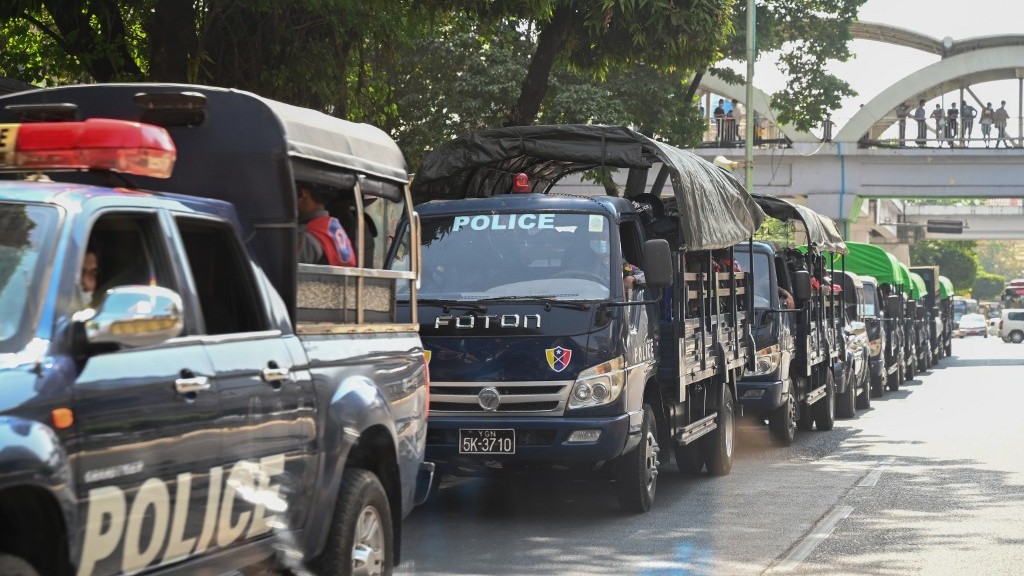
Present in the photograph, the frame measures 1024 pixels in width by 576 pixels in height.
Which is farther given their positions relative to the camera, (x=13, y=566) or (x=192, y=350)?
(x=192, y=350)

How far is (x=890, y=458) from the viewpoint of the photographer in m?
15.0

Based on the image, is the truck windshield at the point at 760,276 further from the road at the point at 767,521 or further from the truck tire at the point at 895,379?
the truck tire at the point at 895,379

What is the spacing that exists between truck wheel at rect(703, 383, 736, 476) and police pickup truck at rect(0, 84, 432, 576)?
20.5ft

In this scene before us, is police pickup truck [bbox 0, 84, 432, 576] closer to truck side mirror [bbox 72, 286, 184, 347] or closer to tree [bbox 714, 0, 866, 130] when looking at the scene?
truck side mirror [bbox 72, 286, 184, 347]

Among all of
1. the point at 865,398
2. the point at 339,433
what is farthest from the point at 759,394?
the point at 339,433

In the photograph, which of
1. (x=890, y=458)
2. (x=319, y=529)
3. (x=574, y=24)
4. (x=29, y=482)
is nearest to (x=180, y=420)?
(x=29, y=482)

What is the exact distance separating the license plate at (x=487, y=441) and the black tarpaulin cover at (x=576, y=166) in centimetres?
244

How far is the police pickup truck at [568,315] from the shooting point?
32.4 ft

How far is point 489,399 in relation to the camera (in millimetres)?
9930

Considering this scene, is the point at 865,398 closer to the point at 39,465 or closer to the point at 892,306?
the point at 892,306

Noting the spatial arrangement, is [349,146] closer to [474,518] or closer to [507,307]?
[507,307]

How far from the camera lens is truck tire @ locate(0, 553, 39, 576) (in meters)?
3.78

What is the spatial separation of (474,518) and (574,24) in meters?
8.86

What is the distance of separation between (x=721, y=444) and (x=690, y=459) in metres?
0.32
